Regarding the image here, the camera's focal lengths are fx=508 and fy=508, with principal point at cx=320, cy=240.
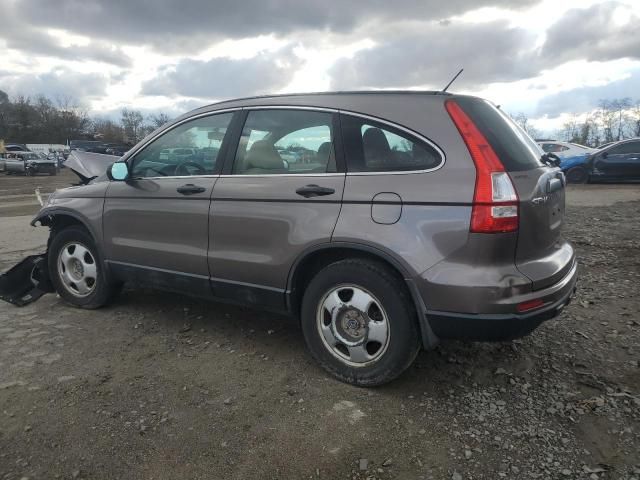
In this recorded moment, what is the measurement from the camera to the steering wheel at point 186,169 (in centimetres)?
379

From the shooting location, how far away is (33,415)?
2867mm

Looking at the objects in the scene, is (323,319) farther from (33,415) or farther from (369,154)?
(33,415)

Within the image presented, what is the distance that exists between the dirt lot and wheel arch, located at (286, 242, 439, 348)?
18.1 inches

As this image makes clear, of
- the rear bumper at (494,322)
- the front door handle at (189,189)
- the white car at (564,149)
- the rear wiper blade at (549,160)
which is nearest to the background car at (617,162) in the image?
the white car at (564,149)

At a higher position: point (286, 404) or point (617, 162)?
point (617, 162)

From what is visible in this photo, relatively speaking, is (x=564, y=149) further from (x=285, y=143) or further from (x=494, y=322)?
(x=494, y=322)

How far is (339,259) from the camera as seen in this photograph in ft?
10.4

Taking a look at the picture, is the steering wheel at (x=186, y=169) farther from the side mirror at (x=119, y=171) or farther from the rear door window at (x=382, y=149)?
the rear door window at (x=382, y=149)

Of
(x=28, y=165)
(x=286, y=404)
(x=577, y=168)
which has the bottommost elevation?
(x=286, y=404)

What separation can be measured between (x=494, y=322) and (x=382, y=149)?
1162 mm

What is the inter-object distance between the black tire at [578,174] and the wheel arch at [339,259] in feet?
51.8

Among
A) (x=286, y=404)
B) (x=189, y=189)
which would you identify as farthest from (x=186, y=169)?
(x=286, y=404)

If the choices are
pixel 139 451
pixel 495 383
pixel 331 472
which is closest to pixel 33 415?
pixel 139 451

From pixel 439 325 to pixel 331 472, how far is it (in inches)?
37.2
